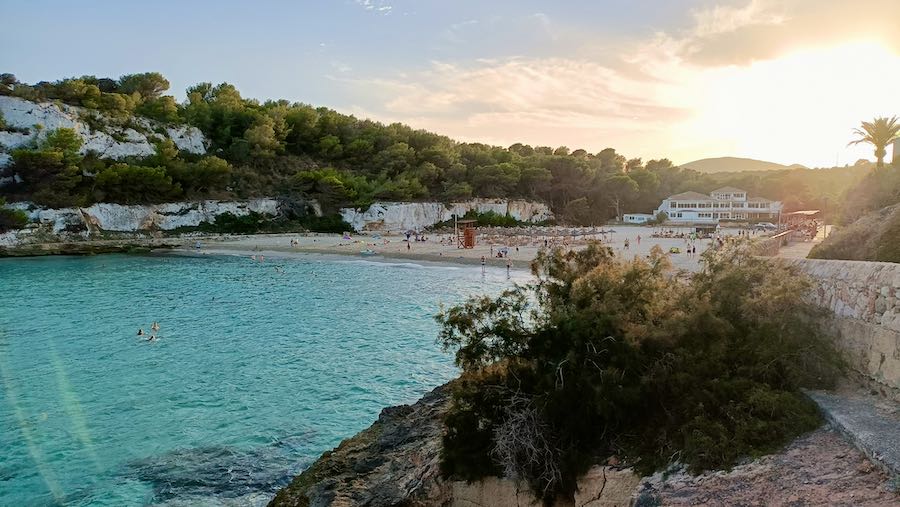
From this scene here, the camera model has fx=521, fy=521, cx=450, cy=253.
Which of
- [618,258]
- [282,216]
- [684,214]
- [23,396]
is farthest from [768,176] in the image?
[23,396]

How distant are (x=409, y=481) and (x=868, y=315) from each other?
6.23 metres

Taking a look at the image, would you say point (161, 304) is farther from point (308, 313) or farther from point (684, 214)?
point (684, 214)

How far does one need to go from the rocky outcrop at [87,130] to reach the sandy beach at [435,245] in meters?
17.9

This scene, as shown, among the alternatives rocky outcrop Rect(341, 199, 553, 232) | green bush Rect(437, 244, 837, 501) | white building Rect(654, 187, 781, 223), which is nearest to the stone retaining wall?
green bush Rect(437, 244, 837, 501)

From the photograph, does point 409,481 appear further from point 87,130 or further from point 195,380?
point 87,130

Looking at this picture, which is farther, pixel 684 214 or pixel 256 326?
pixel 684 214

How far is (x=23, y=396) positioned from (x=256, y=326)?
8248 millimetres

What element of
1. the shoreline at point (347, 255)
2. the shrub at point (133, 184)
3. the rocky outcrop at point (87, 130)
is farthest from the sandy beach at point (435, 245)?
the rocky outcrop at point (87, 130)

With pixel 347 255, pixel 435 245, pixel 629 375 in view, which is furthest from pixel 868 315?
pixel 435 245

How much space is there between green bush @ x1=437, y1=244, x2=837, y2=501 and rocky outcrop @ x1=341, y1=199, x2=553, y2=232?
54.9 metres

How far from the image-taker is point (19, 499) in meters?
8.98

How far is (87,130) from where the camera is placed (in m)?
57.1

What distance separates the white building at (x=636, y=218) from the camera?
71.7 meters

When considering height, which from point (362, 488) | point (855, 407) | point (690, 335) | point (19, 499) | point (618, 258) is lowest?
point (19, 499)
